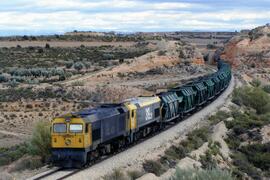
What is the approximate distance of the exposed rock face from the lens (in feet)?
406

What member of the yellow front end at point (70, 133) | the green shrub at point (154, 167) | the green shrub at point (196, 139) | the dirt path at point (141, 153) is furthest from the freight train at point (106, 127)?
the green shrub at point (196, 139)

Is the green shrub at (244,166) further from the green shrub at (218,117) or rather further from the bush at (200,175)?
the bush at (200,175)

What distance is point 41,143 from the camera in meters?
30.1

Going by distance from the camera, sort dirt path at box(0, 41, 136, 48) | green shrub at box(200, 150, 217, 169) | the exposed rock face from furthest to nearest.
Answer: dirt path at box(0, 41, 136, 48) → the exposed rock face → green shrub at box(200, 150, 217, 169)

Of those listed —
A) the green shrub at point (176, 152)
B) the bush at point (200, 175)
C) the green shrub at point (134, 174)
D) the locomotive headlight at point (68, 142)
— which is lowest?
the green shrub at point (176, 152)

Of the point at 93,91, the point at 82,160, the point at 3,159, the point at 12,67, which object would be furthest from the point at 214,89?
the point at 12,67

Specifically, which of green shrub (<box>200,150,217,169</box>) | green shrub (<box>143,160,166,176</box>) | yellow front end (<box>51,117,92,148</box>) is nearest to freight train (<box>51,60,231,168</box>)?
yellow front end (<box>51,117,92,148</box>)

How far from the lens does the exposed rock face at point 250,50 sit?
406ft

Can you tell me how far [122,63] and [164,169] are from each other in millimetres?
74134

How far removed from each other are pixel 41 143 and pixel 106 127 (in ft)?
12.3

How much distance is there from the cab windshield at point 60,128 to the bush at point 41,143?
3129mm

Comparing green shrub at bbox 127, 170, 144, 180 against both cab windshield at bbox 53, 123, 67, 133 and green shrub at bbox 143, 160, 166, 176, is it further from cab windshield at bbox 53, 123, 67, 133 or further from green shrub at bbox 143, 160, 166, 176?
cab windshield at bbox 53, 123, 67, 133

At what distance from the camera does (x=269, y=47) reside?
128125mm

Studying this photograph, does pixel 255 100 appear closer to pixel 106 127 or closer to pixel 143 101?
pixel 143 101
